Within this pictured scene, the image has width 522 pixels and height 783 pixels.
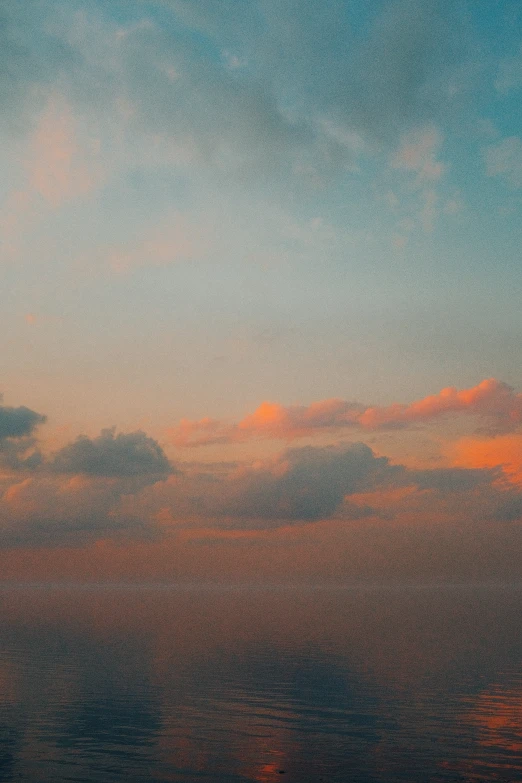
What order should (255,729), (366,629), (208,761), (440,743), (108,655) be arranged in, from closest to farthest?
(208,761), (440,743), (255,729), (108,655), (366,629)

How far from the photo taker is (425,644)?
11594 cm

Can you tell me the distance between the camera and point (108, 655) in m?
96.4

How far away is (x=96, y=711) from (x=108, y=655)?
42114 millimetres

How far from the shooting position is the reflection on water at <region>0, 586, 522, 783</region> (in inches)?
1618

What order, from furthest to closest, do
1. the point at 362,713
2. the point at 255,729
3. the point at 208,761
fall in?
the point at 362,713
the point at 255,729
the point at 208,761

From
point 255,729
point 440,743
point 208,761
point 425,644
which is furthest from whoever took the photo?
point 425,644

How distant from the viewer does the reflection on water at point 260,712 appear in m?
41.1

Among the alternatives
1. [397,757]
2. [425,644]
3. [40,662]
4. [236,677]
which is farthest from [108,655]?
[397,757]

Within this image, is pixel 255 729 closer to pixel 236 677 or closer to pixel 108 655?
pixel 236 677

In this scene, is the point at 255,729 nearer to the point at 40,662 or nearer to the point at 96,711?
the point at 96,711

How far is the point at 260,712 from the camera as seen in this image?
5728 cm

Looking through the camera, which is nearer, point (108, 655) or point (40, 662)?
point (40, 662)

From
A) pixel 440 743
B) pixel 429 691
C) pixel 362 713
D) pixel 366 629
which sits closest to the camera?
pixel 440 743

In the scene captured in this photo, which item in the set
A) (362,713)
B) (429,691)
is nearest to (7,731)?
(362,713)
